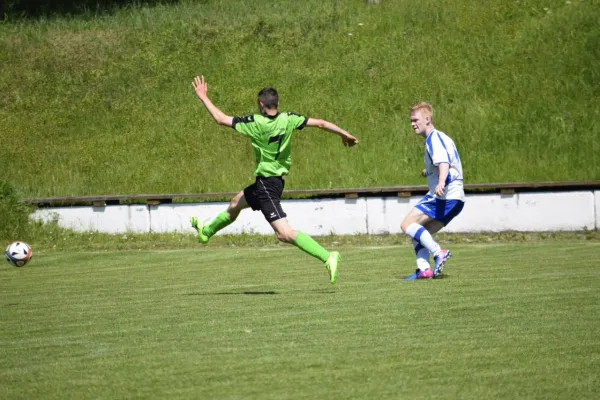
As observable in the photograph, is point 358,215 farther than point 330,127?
Yes

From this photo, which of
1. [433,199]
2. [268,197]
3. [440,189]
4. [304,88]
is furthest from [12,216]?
[440,189]

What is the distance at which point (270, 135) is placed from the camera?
9398 mm

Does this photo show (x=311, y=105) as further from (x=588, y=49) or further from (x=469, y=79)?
(x=588, y=49)

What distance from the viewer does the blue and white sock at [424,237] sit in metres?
9.88

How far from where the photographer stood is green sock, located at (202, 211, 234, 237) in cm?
992

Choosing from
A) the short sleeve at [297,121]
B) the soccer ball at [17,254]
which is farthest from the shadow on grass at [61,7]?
the short sleeve at [297,121]

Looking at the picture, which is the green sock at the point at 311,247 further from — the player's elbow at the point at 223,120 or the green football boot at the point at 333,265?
the player's elbow at the point at 223,120

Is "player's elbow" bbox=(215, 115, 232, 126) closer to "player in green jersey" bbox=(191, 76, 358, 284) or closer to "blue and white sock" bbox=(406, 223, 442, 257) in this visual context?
"player in green jersey" bbox=(191, 76, 358, 284)

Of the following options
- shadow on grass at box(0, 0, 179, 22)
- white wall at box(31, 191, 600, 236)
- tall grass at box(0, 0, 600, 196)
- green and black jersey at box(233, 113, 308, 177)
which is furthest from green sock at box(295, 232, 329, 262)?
shadow on grass at box(0, 0, 179, 22)

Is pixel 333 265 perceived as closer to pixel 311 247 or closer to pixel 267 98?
pixel 311 247

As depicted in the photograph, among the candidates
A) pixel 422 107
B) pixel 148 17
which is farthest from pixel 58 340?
pixel 148 17

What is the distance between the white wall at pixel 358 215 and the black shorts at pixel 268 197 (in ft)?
26.9

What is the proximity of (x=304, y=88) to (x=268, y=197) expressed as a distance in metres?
15.7

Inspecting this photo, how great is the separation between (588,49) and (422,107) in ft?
48.8
